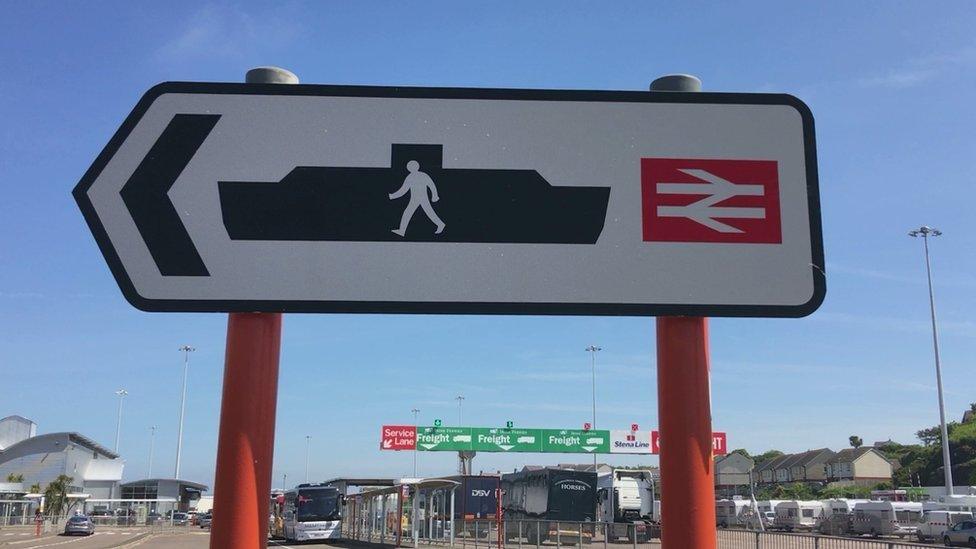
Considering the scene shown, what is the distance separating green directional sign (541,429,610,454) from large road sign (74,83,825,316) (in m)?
63.0

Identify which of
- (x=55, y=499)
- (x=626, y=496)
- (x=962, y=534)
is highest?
(x=626, y=496)

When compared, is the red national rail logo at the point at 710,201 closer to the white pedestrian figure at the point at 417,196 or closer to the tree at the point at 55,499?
the white pedestrian figure at the point at 417,196

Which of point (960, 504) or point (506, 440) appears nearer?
point (960, 504)

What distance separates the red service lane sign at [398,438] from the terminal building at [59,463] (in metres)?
47.3

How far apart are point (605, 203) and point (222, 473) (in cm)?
244

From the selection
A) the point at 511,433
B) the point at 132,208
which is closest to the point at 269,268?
the point at 132,208

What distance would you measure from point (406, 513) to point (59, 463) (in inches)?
2729

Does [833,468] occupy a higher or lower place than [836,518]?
higher

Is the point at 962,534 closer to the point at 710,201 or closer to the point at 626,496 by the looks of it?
the point at 626,496

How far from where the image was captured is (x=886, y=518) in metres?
46.4

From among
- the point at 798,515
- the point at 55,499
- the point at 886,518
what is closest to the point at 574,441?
the point at 798,515

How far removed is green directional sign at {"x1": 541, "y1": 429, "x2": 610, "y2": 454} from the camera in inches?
2602

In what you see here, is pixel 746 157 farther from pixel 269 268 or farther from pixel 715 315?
pixel 269 268

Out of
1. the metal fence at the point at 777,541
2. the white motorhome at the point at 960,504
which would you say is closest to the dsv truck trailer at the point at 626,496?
the white motorhome at the point at 960,504
